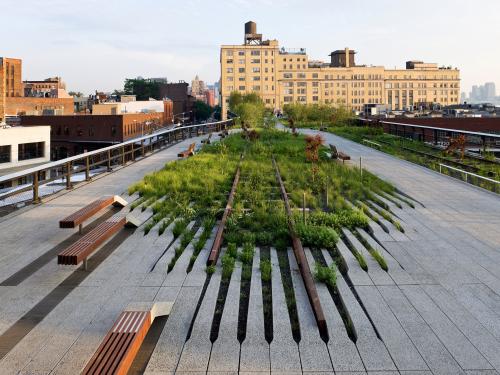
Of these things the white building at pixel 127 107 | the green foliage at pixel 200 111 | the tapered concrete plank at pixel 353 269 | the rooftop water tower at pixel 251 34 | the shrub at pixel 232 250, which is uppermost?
the rooftop water tower at pixel 251 34

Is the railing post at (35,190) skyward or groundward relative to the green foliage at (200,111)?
groundward

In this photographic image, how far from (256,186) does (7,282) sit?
27.7 ft

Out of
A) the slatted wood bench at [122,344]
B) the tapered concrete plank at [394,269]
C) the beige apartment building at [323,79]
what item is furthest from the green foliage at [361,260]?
the beige apartment building at [323,79]

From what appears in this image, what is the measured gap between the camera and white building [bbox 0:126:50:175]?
40.5 m

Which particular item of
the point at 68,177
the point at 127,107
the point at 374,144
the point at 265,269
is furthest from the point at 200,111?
the point at 265,269

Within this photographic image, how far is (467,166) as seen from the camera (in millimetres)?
18312

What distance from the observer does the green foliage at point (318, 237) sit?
828cm

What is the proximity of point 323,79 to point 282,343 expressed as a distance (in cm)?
15644

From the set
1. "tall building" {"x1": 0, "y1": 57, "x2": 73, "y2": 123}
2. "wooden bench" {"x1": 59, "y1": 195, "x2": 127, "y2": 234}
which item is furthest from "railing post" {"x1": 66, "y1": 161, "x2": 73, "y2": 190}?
"tall building" {"x1": 0, "y1": 57, "x2": 73, "y2": 123}

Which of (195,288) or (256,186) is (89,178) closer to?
(256,186)

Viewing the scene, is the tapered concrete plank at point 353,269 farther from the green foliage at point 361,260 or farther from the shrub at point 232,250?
the shrub at point 232,250

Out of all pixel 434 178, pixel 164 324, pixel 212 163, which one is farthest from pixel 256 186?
pixel 164 324

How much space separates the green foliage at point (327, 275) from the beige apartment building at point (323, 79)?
366 feet

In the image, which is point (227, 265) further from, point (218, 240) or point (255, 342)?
point (255, 342)
